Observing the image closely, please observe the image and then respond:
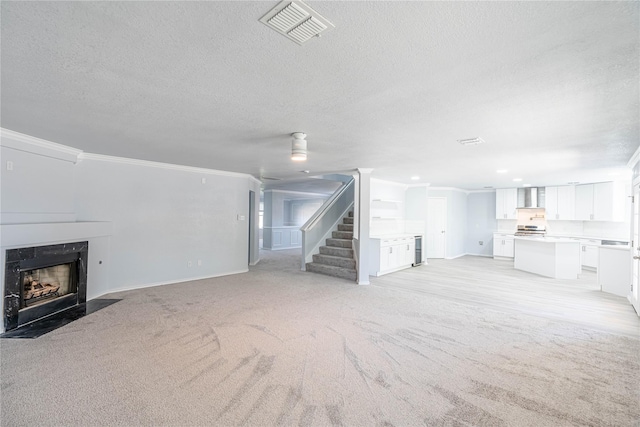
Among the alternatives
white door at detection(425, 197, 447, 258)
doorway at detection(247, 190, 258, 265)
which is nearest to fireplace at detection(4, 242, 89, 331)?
doorway at detection(247, 190, 258, 265)

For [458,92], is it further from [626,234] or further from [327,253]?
[626,234]

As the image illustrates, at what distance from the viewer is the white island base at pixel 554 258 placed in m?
6.64

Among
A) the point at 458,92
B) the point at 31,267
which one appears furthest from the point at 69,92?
the point at 458,92

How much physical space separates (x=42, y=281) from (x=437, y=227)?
387 inches

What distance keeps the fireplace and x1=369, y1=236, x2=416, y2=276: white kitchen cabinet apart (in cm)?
547

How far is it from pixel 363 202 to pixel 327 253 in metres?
2.10

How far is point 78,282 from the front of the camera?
14.5 ft

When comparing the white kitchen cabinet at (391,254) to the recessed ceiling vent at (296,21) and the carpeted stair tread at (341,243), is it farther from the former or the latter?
the recessed ceiling vent at (296,21)

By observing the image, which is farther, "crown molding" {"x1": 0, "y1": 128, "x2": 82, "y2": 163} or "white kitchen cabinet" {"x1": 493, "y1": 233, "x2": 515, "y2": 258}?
"white kitchen cabinet" {"x1": 493, "y1": 233, "x2": 515, "y2": 258}

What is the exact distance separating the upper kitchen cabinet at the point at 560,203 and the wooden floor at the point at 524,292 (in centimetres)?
206

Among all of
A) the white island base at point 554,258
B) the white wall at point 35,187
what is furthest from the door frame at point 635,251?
Answer: the white wall at point 35,187

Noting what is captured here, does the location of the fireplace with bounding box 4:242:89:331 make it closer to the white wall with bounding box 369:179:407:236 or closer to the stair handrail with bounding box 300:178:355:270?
the stair handrail with bounding box 300:178:355:270

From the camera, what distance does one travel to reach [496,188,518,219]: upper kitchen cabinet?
31.8 ft

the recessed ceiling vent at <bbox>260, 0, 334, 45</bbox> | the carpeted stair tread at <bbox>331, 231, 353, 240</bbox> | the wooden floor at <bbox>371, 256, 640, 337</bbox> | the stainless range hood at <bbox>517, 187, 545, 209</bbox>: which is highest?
the recessed ceiling vent at <bbox>260, 0, 334, 45</bbox>
